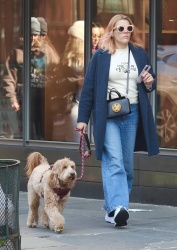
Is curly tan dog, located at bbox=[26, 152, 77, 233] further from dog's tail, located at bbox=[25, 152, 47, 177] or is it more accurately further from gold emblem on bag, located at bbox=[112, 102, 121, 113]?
gold emblem on bag, located at bbox=[112, 102, 121, 113]

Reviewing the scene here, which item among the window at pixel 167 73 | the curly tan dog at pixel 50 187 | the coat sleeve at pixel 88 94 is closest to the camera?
the curly tan dog at pixel 50 187

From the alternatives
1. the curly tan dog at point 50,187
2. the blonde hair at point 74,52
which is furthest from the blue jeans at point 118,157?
the blonde hair at point 74,52

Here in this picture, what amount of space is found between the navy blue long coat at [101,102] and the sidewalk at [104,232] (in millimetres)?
747

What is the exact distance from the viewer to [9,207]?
6301 millimetres

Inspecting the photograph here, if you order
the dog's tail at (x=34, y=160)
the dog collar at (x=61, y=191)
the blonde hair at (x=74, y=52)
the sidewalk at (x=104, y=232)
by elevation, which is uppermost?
the blonde hair at (x=74, y=52)

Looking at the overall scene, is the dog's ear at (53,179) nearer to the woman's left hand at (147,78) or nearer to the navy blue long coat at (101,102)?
the navy blue long coat at (101,102)

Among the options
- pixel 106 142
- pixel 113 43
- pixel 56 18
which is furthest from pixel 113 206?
pixel 56 18

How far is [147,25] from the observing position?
1050 cm

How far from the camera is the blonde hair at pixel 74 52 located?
11.3m

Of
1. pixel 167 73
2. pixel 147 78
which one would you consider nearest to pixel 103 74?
pixel 147 78

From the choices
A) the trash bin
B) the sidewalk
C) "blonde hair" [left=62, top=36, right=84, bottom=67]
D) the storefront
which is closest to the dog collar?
the sidewalk

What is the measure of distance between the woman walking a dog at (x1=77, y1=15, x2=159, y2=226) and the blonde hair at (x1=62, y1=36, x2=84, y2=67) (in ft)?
8.66

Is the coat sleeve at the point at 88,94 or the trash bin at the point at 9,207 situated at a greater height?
the coat sleeve at the point at 88,94

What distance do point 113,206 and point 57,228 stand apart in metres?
0.63
